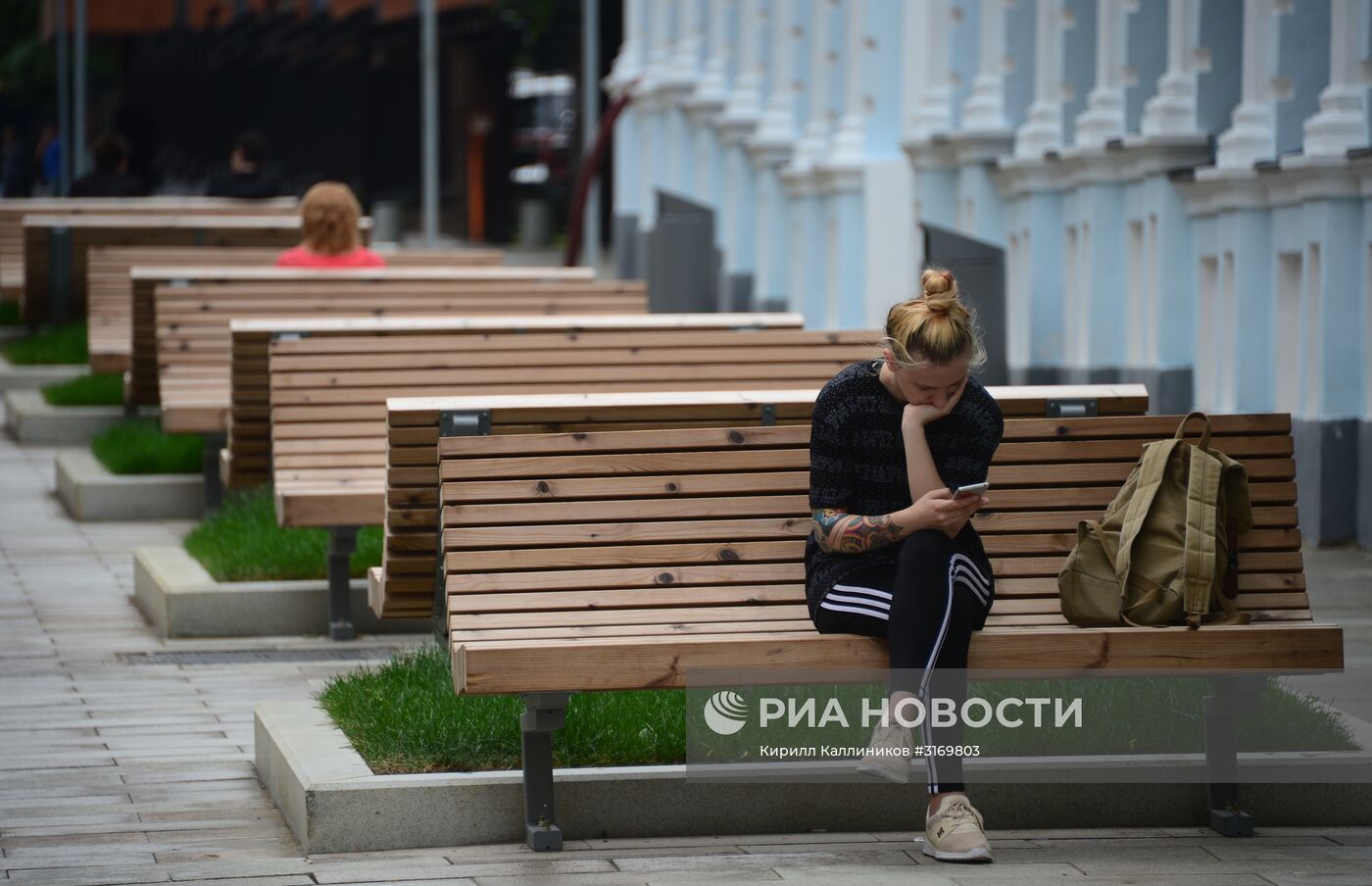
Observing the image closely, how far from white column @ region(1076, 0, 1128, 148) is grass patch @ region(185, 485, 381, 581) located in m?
5.14

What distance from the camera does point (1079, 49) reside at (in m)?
14.9

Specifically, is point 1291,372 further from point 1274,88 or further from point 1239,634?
point 1239,634

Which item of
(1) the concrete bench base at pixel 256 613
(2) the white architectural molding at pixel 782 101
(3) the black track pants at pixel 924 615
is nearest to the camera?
(3) the black track pants at pixel 924 615

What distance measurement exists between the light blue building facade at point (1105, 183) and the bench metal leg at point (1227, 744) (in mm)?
4540

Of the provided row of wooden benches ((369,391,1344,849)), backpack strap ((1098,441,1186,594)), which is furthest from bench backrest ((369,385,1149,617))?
backpack strap ((1098,441,1186,594))

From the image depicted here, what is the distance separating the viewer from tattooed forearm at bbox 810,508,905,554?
20.0ft

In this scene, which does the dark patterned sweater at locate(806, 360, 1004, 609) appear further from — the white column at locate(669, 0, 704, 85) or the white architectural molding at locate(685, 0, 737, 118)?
the white column at locate(669, 0, 704, 85)

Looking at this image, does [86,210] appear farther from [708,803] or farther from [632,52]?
[708,803]

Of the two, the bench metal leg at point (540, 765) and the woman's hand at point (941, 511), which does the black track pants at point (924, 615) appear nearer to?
the woman's hand at point (941, 511)

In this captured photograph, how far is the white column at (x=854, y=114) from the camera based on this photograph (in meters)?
18.6

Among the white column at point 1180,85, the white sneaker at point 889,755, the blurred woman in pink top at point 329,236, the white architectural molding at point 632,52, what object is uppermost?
the white architectural molding at point 632,52

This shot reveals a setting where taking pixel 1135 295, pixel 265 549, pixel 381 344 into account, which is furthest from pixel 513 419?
pixel 1135 295

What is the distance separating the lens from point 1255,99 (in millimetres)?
11977

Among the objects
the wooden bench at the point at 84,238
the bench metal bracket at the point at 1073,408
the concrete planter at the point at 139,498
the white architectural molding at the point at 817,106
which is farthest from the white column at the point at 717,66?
the bench metal bracket at the point at 1073,408
